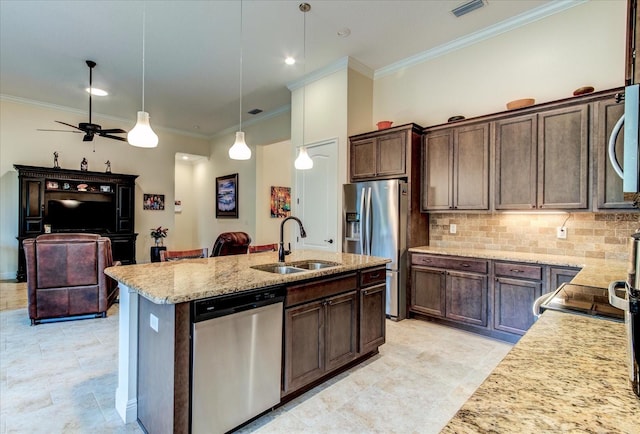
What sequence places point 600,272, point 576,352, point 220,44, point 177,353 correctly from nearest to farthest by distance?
point 576,352 → point 177,353 → point 600,272 → point 220,44

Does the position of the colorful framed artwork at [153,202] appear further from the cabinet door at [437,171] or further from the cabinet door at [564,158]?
the cabinet door at [564,158]

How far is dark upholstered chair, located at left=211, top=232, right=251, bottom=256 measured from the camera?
4020 mm

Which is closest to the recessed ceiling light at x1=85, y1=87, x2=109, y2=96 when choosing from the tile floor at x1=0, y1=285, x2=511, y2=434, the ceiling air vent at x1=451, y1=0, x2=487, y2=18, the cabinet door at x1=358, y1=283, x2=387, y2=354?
the tile floor at x1=0, y1=285, x2=511, y2=434

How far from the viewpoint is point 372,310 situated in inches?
112

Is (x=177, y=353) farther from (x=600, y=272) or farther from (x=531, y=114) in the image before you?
(x=531, y=114)

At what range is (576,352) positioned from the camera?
94cm

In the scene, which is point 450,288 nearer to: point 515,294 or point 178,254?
point 515,294

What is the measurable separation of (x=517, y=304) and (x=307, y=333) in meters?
2.28

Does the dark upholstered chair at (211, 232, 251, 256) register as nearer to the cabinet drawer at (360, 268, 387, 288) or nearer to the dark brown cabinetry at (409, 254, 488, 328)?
the cabinet drawer at (360, 268, 387, 288)

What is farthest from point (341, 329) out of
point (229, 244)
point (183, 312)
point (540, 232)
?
point (540, 232)

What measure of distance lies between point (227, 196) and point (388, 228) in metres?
5.11

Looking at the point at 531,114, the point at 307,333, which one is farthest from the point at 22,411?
the point at 531,114

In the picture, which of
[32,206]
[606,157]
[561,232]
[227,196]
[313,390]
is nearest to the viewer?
[313,390]

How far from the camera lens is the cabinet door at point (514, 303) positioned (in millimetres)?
3125
